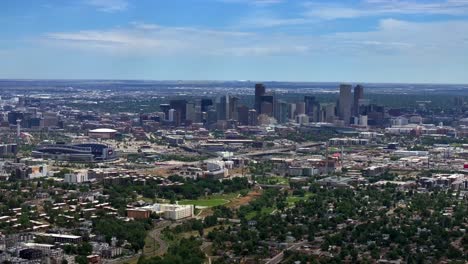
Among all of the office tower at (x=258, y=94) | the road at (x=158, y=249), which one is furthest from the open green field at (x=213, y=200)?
the office tower at (x=258, y=94)

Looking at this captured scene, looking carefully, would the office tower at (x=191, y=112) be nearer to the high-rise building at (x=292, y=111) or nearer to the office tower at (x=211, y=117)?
the office tower at (x=211, y=117)

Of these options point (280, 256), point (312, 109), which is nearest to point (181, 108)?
point (312, 109)

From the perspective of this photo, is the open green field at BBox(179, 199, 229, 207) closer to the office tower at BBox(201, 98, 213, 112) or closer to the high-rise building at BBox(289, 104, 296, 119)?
the office tower at BBox(201, 98, 213, 112)

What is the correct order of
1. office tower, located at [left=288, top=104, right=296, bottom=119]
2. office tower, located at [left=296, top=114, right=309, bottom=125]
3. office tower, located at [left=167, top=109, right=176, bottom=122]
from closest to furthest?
office tower, located at [left=167, top=109, right=176, bottom=122] < office tower, located at [left=296, top=114, right=309, bottom=125] < office tower, located at [left=288, top=104, right=296, bottom=119]

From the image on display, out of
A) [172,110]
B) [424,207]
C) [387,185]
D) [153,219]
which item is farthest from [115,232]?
[172,110]

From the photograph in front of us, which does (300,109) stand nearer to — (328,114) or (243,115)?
(328,114)

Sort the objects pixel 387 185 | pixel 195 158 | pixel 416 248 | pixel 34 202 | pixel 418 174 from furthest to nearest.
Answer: pixel 195 158
pixel 418 174
pixel 387 185
pixel 34 202
pixel 416 248

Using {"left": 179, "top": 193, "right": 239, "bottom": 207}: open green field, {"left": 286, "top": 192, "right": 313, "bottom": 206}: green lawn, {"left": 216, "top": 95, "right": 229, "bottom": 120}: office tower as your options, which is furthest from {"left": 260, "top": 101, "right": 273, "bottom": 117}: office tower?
{"left": 286, "top": 192, "right": 313, "bottom": 206}: green lawn

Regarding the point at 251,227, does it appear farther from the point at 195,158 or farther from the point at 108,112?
the point at 108,112
